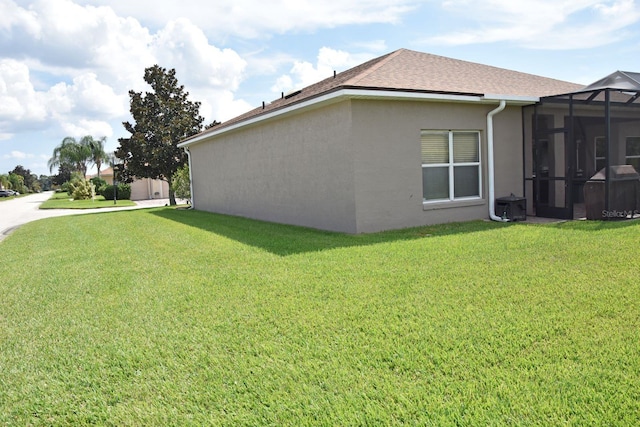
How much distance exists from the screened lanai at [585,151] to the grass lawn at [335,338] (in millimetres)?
3466

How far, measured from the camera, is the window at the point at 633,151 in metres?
14.2

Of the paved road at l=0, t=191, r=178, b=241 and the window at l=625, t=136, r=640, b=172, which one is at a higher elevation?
the window at l=625, t=136, r=640, b=172

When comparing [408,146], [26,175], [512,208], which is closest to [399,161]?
[408,146]

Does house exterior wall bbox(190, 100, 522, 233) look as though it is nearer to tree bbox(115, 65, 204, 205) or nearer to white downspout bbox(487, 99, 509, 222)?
white downspout bbox(487, 99, 509, 222)

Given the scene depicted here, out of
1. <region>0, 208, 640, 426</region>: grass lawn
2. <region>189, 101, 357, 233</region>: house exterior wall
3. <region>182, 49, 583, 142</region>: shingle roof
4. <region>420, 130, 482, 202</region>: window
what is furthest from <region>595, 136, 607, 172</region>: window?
<region>189, 101, 357, 233</region>: house exterior wall

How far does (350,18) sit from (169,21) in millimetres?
6195

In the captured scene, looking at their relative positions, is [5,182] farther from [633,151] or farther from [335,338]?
[335,338]

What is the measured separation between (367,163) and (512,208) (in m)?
3.97

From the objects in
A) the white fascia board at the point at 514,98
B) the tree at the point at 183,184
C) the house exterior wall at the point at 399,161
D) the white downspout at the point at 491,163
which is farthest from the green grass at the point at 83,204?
the white fascia board at the point at 514,98

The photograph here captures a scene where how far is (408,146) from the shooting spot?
10820 mm

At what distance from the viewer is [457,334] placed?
413 centimetres

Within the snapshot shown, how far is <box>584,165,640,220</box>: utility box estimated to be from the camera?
1085cm

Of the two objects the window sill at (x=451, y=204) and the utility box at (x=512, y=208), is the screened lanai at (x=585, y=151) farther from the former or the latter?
the window sill at (x=451, y=204)

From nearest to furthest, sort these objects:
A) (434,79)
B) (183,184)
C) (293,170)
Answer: (434,79), (293,170), (183,184)
